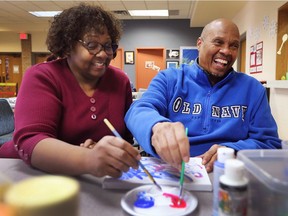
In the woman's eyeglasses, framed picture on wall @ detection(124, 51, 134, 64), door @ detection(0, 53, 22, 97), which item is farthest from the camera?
door @ detection(0, 53, 22, 97)

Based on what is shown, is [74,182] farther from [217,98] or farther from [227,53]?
[227,53]

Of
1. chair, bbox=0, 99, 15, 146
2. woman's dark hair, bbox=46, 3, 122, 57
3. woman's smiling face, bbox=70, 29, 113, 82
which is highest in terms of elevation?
woman's dark hair, bbox=46, 3, 122, 57

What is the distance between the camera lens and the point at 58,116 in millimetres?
987

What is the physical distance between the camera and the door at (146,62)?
308 inches

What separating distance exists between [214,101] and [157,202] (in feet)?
2.30

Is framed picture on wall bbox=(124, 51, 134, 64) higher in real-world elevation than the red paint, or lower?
higher

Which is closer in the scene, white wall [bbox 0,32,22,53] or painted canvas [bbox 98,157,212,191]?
painted canvas [bbox 98,157,212,191]

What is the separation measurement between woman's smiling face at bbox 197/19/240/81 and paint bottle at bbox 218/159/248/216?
3.05 ft

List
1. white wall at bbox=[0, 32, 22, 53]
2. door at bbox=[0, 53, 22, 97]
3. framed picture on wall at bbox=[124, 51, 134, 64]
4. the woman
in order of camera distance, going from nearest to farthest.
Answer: the woman < framed picture on wall at bbox=[124, 51, 134, 64] < white wall at bbox=[0, 32, 22, 53] < door at bbox=[0, 53, 22, 97]

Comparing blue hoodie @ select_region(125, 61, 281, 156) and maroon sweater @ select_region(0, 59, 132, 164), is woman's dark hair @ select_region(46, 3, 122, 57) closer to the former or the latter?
maroon sweater @ select_region(0, 59, 132, 164)

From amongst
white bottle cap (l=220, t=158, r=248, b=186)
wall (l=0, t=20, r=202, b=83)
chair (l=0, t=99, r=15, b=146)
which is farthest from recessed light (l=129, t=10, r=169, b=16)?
white bottle cap (l=220, t=158, r=248, b=186)

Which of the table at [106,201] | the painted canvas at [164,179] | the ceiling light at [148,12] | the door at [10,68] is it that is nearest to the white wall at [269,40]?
the ceiling light at [148,12]

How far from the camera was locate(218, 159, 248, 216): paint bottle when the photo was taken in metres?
0.37

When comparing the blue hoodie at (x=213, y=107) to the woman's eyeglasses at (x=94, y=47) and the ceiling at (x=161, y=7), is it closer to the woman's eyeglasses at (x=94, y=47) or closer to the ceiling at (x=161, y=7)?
the woman's eyeglasses at (x=94, y=47)
